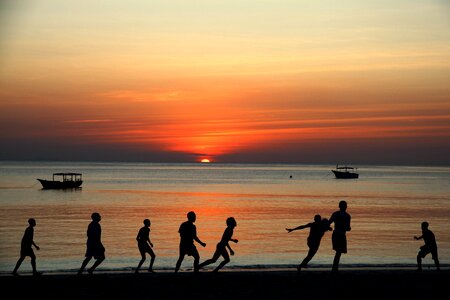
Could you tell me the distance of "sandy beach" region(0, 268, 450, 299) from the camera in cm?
1513

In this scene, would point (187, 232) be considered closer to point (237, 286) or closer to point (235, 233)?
point (237, 286)

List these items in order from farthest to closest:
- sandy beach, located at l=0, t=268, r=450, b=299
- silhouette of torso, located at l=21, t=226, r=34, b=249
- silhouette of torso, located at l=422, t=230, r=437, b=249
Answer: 1. silhouette of torso, located at l=422, t=230, r=437, b=249
2. silhouette of torso, located at l=21, t=226, r=34, b=249
3. sandy beach, located at l=0, t=268, r=450, b=299

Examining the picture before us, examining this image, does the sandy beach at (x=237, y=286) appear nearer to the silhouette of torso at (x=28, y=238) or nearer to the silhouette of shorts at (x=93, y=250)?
the silhouette of shorts at (x=93, y=250)

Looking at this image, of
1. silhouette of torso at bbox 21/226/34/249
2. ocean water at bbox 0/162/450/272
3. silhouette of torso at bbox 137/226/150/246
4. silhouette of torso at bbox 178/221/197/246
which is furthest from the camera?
ocean water at bbox 0/162/450/272

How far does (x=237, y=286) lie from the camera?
648 inches

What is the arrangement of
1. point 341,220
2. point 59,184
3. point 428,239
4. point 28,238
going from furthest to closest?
1. point 59,184
2. point 428,239
3. point 28,238
4. point 341,220

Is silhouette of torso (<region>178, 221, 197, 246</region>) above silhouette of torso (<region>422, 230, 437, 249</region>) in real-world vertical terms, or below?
above

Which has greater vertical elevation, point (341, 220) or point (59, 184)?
point (59, 184)

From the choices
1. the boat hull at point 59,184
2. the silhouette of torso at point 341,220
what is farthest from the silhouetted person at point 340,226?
the boat hull at point 59,184

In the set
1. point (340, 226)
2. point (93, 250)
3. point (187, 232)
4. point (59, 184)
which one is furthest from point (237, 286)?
point (59, 184)

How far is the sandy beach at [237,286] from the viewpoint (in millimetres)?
15133

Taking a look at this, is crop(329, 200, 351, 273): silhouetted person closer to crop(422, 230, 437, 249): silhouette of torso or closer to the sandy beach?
the sandy beach

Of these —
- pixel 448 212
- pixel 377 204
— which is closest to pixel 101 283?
pixel 448 212

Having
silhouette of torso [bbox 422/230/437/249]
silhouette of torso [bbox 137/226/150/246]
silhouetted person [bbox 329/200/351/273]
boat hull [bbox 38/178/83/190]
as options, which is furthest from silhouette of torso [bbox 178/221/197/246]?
boat hull [bbox 38/178/83/190]
